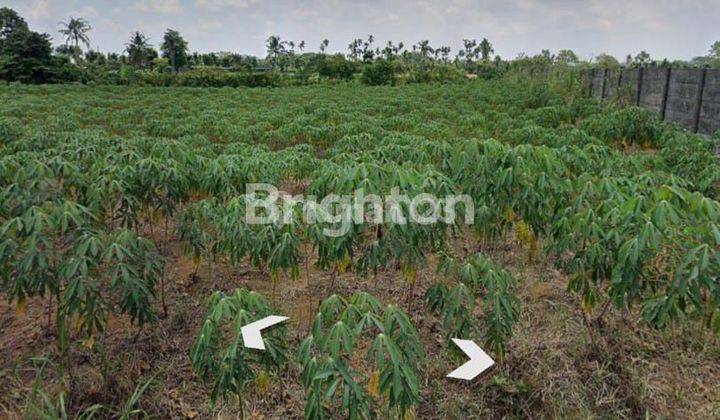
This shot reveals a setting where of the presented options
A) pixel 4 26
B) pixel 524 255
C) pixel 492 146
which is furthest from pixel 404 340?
pixel 4 26

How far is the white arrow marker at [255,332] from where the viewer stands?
5.17ft

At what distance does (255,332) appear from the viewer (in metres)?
1.65

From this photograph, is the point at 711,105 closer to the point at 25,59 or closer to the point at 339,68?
the point at 339,68

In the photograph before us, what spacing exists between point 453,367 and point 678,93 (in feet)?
25.6

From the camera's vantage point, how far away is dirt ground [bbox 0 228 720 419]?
218 cm

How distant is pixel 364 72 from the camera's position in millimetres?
31281

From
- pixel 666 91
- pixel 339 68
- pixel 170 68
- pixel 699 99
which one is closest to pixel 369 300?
pixel 699 99

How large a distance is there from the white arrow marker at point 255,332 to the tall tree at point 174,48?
49.8 meters

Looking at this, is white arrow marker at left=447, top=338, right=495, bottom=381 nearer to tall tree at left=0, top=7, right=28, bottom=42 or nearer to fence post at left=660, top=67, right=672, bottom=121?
fence post at left=660, top=67, right=672, bottom=121

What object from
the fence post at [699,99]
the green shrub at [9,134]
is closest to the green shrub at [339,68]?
the fence post at [699,99]

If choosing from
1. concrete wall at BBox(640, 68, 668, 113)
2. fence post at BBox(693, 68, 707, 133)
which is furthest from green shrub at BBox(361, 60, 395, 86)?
fence post at BBox(693, 68, 707, 133)

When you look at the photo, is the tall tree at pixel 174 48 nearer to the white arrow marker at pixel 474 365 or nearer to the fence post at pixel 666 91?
the fence post at pixel 666 91

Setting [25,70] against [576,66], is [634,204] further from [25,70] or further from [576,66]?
[25,70]

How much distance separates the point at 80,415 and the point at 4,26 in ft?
169
